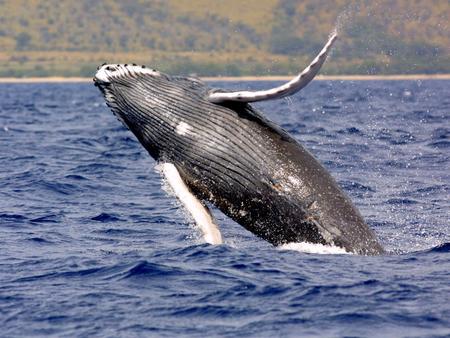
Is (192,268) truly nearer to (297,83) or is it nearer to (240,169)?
(240,169)

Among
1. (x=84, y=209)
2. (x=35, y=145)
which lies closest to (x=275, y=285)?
(x=84, y=209)

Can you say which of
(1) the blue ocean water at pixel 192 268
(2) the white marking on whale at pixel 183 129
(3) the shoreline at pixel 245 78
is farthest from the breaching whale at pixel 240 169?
(3) the shoreline at pixel 245 78

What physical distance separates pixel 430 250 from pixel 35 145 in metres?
16.3

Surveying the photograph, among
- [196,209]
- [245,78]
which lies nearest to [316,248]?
[196,209]

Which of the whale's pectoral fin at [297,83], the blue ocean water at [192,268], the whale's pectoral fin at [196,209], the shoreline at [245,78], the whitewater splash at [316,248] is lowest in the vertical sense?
the shoreline at [245,78]

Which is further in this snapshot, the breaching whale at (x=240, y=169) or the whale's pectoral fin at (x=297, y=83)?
the breaching whale at (x=240, y=169)

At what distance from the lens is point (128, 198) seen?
16.7m

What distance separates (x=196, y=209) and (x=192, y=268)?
2.21ft

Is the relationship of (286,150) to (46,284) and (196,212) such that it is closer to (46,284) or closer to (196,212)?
(196,212)

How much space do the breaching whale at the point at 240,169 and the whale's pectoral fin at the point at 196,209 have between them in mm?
11

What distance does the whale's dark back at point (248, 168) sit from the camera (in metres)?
10.6

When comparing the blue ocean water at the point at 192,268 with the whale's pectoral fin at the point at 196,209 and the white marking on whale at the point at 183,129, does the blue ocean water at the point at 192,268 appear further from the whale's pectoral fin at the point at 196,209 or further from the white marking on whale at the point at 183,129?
the white marking on whale at the point at 183,129

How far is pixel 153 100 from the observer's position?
1124 cm

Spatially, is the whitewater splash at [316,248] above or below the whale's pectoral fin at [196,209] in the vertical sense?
below
